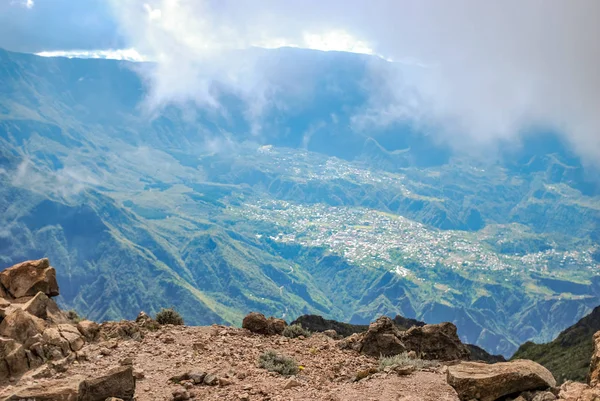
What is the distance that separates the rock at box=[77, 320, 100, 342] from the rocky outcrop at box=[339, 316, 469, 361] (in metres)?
11.9

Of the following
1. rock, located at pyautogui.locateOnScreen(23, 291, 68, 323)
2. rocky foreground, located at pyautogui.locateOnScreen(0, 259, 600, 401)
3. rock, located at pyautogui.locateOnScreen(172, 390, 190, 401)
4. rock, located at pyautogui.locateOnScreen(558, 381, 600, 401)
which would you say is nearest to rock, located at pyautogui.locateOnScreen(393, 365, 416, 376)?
rocky foreground, located at pyautogui.locateOnScreen(0, 259, 600, 401)

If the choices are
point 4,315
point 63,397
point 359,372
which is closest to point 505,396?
point 359,372

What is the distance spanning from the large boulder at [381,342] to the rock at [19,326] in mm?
14865

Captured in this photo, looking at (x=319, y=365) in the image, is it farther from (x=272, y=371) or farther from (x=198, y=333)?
(x=198, y=333)

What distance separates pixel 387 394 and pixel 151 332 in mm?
13004

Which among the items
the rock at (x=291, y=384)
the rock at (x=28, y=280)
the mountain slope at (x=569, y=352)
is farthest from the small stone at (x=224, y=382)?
the mountain slope at (x=569, y=352)

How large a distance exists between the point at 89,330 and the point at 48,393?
9.16 m

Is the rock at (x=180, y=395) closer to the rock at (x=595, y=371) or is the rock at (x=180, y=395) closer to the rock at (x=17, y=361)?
the rock at (x=17, y=361)

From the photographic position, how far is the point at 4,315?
67.7ft

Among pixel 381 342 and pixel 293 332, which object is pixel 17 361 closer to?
pixel 293 332

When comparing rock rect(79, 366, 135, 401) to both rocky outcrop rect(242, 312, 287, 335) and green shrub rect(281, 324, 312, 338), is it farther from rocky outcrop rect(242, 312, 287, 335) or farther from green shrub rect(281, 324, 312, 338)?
green shrub rect(281, 324, 312, 338)

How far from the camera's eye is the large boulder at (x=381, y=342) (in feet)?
85.8

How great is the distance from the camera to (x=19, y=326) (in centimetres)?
2012

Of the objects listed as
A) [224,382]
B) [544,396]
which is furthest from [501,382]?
[224,382]
